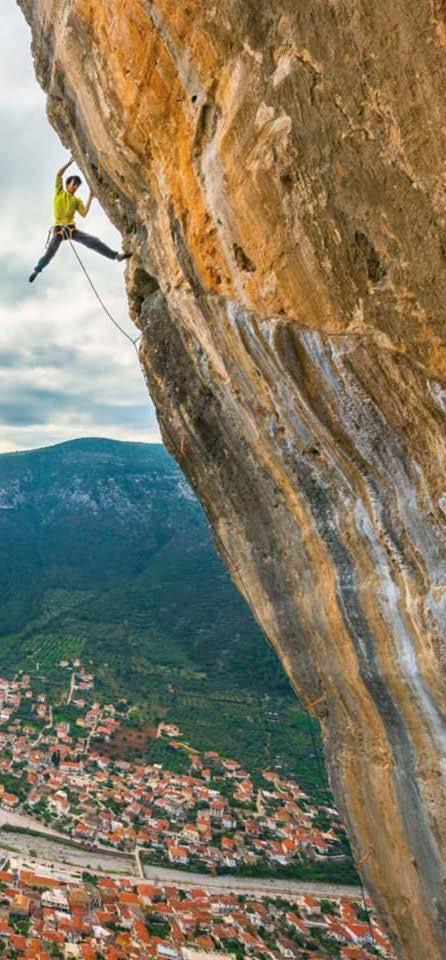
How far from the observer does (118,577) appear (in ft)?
240

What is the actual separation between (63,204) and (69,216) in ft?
0.51

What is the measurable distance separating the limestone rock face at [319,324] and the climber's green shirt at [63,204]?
1186mm

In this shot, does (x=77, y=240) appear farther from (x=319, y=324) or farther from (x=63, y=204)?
(x=319, y=324)

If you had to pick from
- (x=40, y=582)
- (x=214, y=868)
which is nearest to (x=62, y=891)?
(x=214, y=868)

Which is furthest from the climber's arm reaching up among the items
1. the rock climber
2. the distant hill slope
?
the distant hill slope

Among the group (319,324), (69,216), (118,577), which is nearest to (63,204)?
(69,216)

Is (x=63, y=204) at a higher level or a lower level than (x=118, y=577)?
higher

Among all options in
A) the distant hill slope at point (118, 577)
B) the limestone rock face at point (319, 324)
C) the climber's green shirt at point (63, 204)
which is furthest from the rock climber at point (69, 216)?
the distant hill slope at point (118, 577)

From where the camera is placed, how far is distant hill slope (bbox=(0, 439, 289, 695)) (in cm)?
5562

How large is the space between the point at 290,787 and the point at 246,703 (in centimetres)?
1117

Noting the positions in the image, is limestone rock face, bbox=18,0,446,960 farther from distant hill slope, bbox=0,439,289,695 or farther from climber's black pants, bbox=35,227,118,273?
distant hill slope, bbox=0,439,289,695

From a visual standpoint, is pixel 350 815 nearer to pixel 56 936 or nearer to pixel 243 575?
pixel 243 575

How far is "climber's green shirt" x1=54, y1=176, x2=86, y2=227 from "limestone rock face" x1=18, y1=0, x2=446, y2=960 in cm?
119

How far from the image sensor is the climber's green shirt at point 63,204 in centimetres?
806
